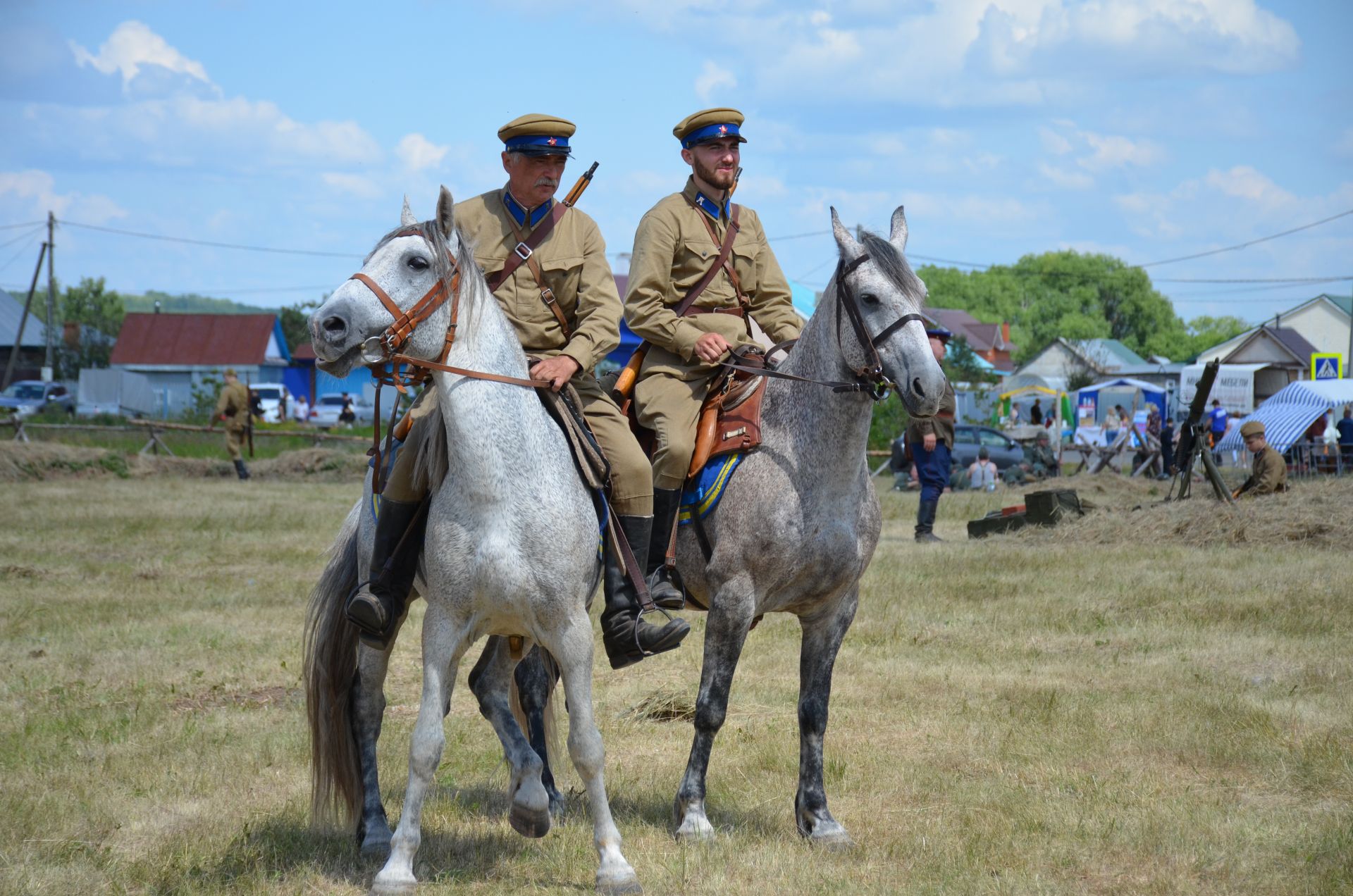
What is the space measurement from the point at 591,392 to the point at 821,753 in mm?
2169

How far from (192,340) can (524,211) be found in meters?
73.6

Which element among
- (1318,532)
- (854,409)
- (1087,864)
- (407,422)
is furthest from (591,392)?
(1318,532)

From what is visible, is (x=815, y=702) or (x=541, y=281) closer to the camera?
(x=541, y=281)

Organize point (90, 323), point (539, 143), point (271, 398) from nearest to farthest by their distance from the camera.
→ point (539, 143) → point (271, 398) → point (90, 323)

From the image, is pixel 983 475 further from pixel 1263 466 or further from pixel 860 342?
pixel 860 342

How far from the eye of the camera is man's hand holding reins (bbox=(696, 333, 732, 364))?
651 centimetres

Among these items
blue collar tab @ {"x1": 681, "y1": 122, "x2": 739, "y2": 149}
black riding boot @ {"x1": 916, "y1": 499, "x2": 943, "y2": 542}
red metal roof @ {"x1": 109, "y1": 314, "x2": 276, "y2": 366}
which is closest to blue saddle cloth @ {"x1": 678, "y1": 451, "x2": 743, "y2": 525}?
blue collar tab @ {"x1": 681, "y1": 122, "x2": 739, "y2": 149}

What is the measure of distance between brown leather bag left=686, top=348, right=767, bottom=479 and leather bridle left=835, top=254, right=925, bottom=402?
592 mm

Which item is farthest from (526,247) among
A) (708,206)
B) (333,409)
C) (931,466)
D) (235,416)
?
(333,409)

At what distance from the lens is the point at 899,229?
254 inches

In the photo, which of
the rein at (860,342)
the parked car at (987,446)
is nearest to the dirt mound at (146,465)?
the parked car at (987,446)

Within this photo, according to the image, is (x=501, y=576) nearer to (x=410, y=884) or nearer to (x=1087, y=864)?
(x=410, y=884)

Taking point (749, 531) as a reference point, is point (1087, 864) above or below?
below

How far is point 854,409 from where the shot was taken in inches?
245
